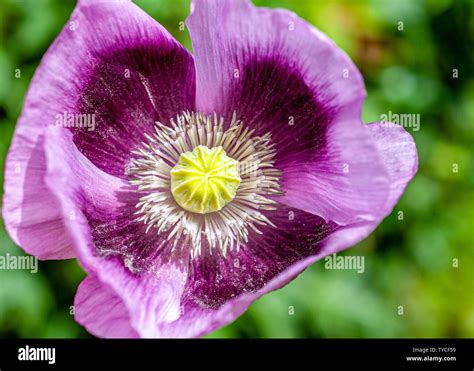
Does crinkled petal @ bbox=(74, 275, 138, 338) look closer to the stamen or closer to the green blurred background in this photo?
the stamen

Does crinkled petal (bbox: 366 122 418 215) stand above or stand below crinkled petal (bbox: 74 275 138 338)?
above

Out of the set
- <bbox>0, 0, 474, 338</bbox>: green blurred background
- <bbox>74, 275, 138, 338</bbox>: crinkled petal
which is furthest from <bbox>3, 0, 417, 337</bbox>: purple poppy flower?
<bbox>0, 0, 474, 338</bbox>: green blurred background

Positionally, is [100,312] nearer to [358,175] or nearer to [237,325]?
[358,175]

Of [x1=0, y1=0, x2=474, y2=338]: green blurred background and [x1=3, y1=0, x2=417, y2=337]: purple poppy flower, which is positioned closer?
[x1=3, y1=0, x2=417, y2=337]: purple poppy flower

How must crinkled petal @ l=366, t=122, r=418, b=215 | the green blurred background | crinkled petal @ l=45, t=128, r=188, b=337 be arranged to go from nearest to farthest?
1. crinkled petal @ l=45, t=128, r=188, b=337
2. crinkled petal @ l=366, t=122, r=418, b=215
3. the green blurred background

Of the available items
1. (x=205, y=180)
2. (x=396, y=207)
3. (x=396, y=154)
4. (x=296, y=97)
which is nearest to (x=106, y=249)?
(x=205, y=180)

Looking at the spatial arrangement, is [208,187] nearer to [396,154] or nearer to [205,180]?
[205,180]

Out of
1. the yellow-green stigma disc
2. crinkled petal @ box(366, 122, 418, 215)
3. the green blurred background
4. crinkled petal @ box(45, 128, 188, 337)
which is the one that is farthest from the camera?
the green blurred background
